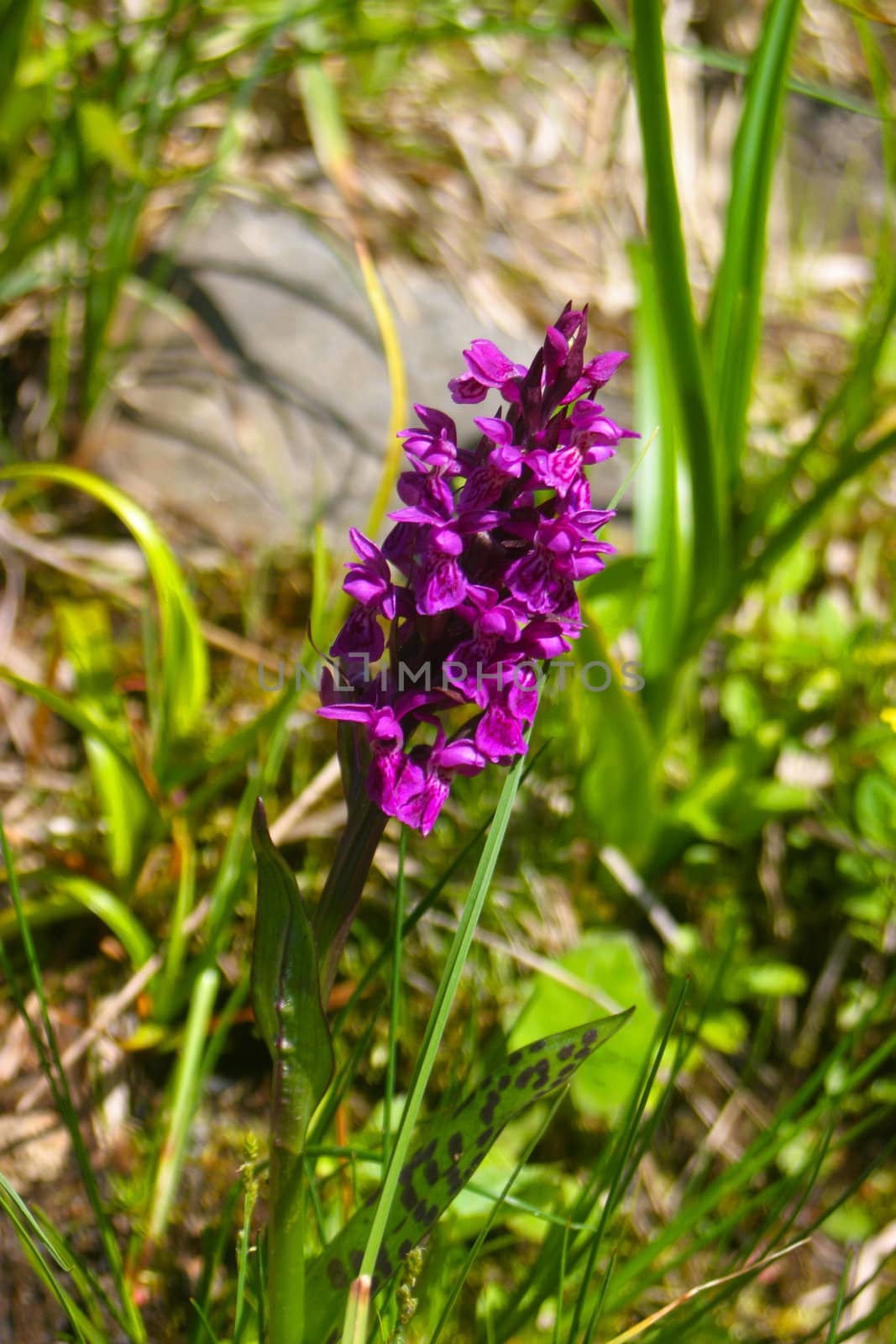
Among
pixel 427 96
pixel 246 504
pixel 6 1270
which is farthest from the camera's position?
pixel 427 96

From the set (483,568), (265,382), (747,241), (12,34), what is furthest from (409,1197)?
(12,34)

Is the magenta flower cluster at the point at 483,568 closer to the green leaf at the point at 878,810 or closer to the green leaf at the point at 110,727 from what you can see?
the green leaf at the point at 110,727

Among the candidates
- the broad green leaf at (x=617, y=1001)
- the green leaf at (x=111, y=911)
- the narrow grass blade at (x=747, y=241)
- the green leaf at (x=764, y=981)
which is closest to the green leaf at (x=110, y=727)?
the green leaf at (x=111, y=911)

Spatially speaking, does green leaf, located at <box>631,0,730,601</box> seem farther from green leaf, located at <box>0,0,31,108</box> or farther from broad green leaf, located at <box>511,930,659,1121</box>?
green leaf, located at <box>0,0,31,108</box>

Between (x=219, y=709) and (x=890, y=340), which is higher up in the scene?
(x=890, y=340)

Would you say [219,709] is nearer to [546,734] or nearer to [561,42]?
[546,734]

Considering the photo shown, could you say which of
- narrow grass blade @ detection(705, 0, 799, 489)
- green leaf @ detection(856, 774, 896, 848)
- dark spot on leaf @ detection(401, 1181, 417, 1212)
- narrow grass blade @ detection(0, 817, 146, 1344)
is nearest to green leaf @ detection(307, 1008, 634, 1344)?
dark spot on leaf @ detection(401, 1181, 417, 1212)

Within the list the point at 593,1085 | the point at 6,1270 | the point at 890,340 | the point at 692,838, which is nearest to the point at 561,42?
the point at 890,340
